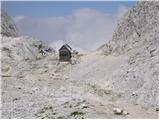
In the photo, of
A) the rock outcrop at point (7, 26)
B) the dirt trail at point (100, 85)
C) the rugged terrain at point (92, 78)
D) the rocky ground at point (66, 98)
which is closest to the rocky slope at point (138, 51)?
the rugged terrain at point (92, 78)

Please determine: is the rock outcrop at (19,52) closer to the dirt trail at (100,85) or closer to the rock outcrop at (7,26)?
the rock outcrop at (7,26)

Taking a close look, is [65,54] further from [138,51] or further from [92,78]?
[138,51]

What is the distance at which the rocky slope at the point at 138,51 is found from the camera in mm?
44812

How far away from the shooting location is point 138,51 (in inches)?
2363

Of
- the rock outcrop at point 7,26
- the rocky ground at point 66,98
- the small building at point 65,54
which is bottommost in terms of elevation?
the rocky ground at point 66,98

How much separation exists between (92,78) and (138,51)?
29.4 ft

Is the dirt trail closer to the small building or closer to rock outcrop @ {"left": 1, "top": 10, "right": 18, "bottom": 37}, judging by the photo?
the small building

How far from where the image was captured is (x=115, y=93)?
4703cm

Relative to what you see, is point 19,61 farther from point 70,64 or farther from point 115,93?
point 115,93

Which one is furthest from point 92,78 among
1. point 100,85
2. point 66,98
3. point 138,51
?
point 66,98

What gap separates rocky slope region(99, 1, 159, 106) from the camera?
44812 mm

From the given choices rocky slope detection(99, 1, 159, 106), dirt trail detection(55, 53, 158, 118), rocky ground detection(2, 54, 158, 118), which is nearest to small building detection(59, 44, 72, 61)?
dirt trail detection(55, 53, 158, 118)

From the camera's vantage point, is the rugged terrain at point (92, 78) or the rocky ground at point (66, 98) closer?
the rocky ground at point (66, 98)

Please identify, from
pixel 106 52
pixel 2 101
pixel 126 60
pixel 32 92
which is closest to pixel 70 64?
pixel 106 52
